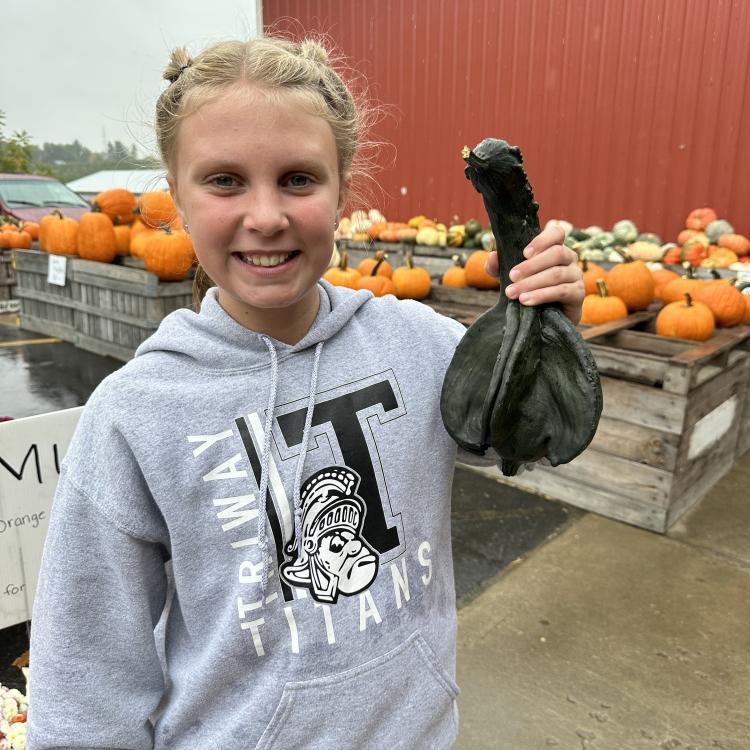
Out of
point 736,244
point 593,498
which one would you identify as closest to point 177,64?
point 593,498

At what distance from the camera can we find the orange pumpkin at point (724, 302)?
157 inches

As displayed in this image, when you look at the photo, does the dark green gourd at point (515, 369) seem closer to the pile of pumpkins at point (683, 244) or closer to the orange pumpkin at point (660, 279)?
the orange pumpkin at point (660, 279)

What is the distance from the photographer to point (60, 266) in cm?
636

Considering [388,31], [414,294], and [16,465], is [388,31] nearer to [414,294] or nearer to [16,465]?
[414,294]

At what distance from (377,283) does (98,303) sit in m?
2.87

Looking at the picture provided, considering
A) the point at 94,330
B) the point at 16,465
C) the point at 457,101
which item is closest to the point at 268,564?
the point at 16,465

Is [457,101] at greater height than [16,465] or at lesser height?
greater

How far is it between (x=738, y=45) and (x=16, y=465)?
652 centimetres

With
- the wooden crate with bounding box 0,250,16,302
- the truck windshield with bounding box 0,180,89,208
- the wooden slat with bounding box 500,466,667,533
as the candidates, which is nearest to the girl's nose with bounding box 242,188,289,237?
the wooden slat with bounding box 500,466,667,533

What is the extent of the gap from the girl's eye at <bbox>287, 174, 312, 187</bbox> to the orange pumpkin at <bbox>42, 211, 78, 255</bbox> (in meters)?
5.92

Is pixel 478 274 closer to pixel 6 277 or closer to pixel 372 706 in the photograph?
pixel 372 706

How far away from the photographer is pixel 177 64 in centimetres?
117

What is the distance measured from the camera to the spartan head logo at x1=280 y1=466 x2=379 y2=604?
1129 mm

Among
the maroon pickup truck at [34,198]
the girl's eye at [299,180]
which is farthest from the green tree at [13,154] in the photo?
the girl's eye at [299,180]
